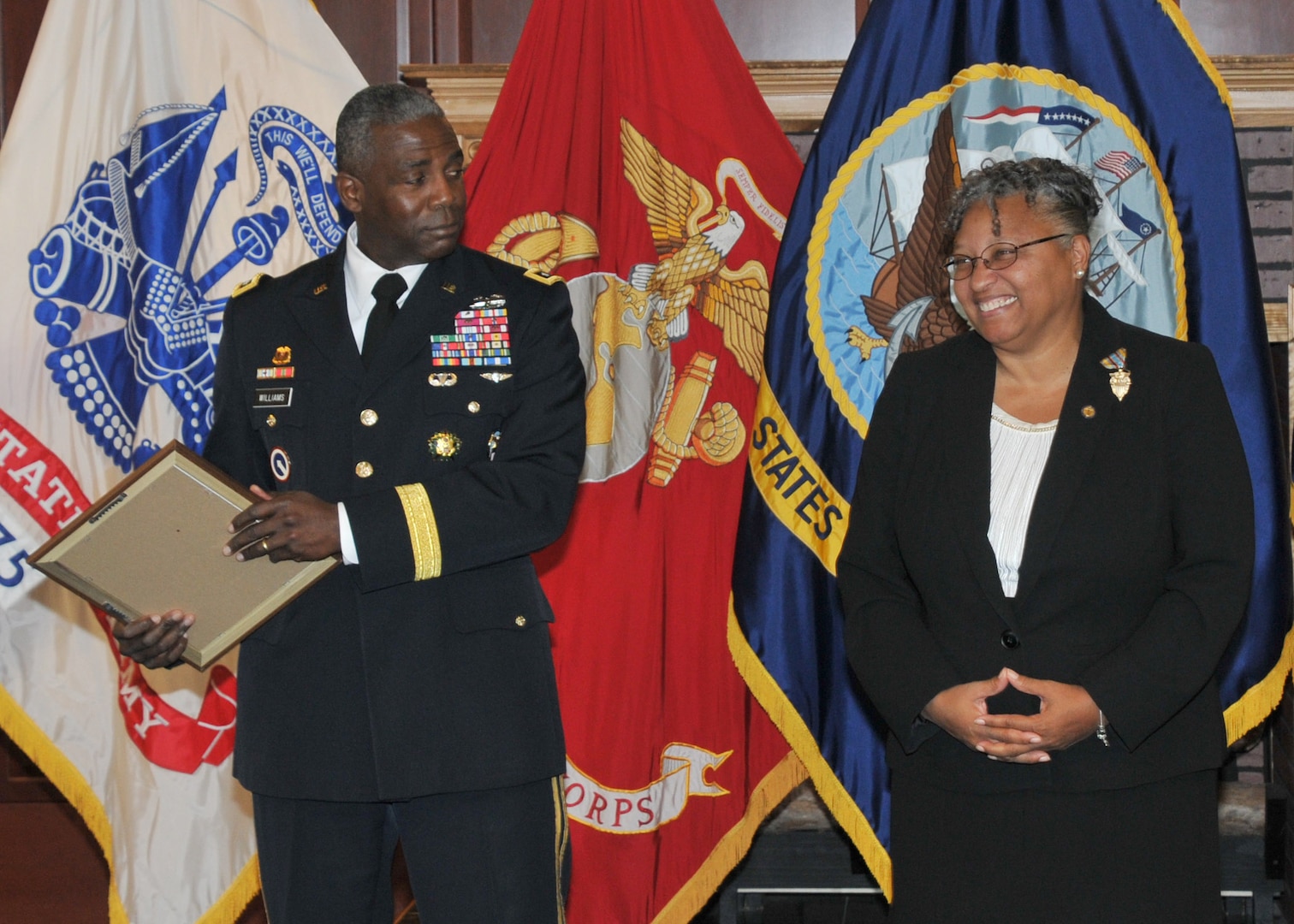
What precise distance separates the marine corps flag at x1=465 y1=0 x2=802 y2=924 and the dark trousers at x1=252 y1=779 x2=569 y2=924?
1.04 meters

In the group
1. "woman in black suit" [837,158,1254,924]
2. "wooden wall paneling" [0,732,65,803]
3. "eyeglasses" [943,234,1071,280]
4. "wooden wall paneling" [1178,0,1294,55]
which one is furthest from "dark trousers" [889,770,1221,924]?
"wooden wall paneling" [0,732,65,803]

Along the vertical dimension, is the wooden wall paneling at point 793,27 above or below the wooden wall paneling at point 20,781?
above

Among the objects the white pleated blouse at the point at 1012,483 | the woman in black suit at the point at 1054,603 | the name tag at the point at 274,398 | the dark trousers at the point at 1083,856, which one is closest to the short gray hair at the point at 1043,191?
the woman in black suit at the point at 1054,603

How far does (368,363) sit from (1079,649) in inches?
36.6

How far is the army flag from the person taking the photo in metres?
2.67

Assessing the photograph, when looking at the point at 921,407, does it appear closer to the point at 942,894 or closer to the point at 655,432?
the point at 942,894

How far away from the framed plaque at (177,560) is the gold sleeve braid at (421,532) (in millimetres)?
105

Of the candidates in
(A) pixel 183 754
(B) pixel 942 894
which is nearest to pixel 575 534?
(A) pixel 183 754

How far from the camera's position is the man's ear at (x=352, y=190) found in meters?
1.73

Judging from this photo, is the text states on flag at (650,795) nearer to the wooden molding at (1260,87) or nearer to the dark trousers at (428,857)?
the dark trousers at (428,857)

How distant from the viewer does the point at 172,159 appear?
2775mm

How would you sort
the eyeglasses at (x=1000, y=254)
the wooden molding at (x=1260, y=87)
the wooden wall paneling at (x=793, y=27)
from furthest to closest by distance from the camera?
1. the wooden wall paneling at (x=793, y=27)
2. the wooden molding at (x=1260, y=87)
3. the eyeglasses at (x=1000, y=254)

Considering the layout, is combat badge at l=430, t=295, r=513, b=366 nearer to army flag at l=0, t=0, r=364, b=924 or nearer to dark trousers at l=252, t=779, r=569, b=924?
dark trousers at l=252, t=779, r=569, b=924

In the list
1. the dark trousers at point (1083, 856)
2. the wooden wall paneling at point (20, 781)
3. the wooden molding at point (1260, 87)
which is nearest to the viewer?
the dark trousers at point (1083, 856)
